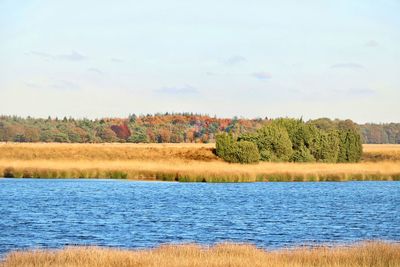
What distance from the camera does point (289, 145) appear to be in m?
73.2

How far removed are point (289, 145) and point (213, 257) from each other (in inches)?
2152

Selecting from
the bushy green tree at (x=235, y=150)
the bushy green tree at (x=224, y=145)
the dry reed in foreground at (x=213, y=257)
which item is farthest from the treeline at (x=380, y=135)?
the dry reed in foreground at (x=213, y=257)

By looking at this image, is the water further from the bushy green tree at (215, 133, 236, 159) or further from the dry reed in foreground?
the bushy green tree at (215, 133, 236, 159)

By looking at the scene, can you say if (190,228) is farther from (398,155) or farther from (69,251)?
(398,155)

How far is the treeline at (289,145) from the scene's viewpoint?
71.6 meters

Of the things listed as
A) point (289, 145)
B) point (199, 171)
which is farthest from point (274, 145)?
point (199, 171)

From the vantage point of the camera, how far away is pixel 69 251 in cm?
2014

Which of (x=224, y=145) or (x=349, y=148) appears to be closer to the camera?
(x=224, y=145)

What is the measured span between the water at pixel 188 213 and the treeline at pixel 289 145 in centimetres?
1271

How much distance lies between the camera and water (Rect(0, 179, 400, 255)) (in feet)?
93.0

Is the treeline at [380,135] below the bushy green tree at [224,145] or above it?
above

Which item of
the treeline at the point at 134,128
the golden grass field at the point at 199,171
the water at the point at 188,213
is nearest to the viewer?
the water at the point at 188,213

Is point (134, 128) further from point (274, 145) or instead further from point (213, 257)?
point (213, 257)

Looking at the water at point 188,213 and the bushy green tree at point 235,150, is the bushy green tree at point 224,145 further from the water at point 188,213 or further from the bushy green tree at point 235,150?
the water at point 188,213
